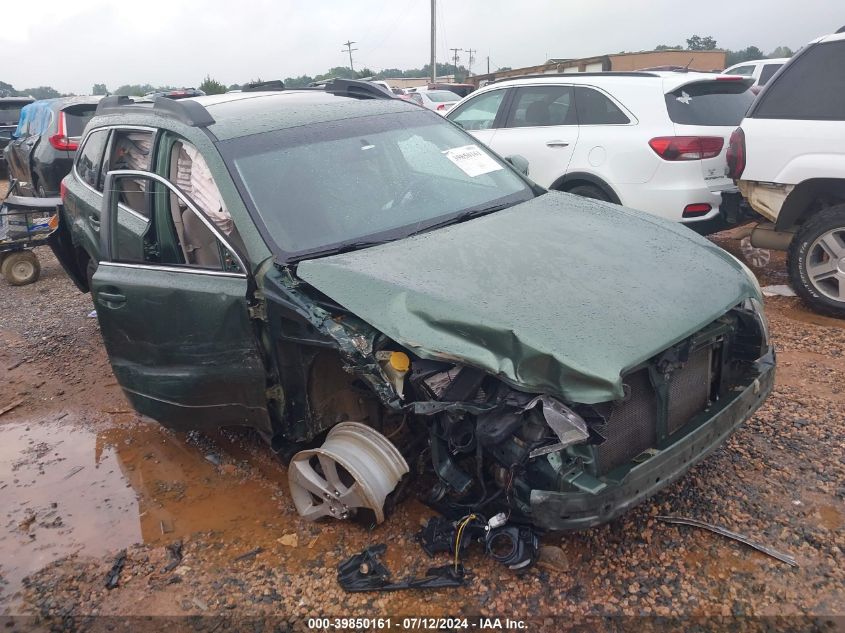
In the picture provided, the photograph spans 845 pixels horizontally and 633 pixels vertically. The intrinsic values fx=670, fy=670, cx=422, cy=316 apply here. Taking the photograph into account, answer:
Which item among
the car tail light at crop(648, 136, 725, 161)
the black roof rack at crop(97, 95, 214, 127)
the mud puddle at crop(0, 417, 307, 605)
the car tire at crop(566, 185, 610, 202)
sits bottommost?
the mud puddle at crop(0, 417, 307, 605)

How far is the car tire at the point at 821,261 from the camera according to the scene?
4859 millimetres

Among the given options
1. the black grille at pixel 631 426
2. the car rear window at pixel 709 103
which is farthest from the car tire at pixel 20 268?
the black grille at pixel 631 426

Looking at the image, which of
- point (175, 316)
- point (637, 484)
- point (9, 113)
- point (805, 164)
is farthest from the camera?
point (9, 113)

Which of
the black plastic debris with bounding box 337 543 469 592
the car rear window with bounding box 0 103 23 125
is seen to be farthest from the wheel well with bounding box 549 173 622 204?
the car rear window with bounding box 0 103 23 125

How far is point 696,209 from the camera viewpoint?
5609mm

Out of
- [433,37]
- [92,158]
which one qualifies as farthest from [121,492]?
[433,37]

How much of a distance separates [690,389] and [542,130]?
13.9ft

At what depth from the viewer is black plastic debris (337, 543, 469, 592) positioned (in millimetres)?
2656

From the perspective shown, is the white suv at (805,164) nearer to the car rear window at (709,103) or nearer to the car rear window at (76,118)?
the car rear window at (709,103)

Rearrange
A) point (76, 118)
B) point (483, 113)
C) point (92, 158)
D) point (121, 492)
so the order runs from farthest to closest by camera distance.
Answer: point (76, 118) < point (483, 113) < point (92, 158) < point (121, 492)

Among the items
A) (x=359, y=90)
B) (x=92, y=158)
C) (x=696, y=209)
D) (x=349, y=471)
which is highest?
(x=359, y=90)

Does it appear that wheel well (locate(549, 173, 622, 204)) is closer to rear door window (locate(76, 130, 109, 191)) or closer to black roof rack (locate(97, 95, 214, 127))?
black roof rack (locate(97, 95, 214, 127))

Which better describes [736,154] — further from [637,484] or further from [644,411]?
[637,484]

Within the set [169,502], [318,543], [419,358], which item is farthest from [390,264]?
[169,502]
